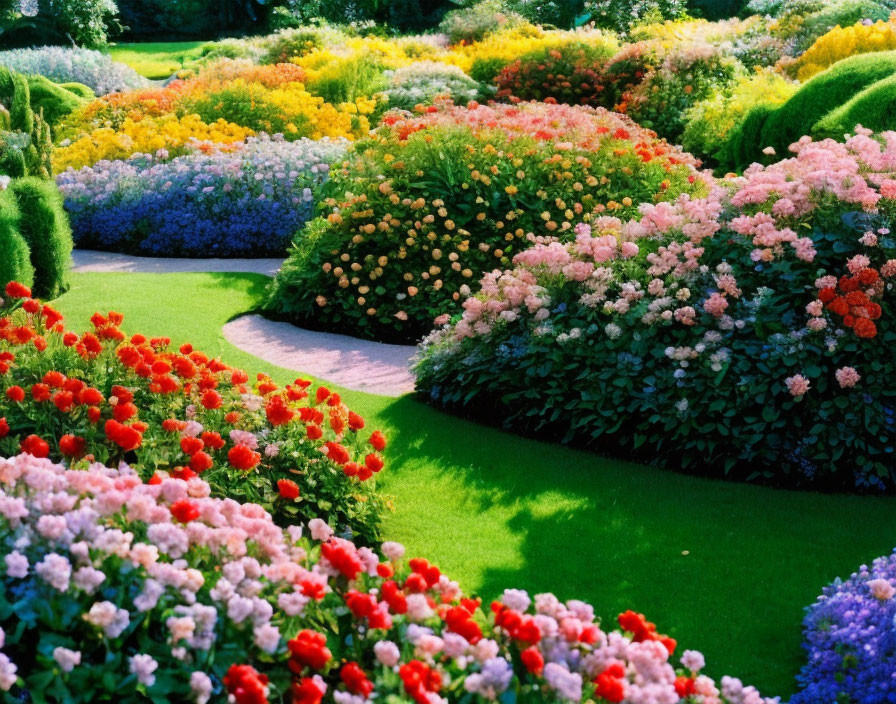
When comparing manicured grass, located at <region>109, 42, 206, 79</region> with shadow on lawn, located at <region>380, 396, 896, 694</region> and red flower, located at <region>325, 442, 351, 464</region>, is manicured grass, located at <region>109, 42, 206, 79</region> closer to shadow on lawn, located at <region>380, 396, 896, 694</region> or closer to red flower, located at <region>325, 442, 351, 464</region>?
shadow on lawn, located at <region>380, 396, 896, 694</region>

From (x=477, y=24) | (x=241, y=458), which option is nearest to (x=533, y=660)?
(x=241, y=458)

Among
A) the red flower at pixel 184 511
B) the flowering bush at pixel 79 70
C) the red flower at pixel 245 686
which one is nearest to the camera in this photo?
the red flower at pixel 245 686

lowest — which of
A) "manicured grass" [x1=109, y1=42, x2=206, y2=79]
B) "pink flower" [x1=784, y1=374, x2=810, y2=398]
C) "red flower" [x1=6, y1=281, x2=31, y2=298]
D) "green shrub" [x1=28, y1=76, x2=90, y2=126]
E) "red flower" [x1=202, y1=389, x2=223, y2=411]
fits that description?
"pink flower" [x1=784, y1=374, x2=810, y2=398]

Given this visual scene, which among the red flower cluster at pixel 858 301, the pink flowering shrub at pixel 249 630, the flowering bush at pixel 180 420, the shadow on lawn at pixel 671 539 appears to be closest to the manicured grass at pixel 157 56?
the flowering bush at pixel 180 420

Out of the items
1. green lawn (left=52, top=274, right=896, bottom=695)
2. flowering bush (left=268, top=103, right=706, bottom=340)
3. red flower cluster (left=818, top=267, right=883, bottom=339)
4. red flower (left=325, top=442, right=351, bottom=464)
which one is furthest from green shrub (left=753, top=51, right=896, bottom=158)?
red flower (left=325, top=442, right=351, bottom=464)

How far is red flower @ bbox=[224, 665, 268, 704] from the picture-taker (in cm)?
220

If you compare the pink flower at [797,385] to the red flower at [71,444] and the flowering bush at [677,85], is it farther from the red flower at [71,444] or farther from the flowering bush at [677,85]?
the flowering bush at [677,85]

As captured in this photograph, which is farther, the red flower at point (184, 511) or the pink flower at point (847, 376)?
the pink flower at point (847, 376)

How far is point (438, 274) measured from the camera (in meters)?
8.40

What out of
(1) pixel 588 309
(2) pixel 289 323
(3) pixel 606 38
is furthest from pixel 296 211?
(3) pixel 606 38

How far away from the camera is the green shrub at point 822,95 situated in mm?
10328

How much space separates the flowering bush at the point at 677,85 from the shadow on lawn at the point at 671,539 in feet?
36.4

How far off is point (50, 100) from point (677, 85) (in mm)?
11502

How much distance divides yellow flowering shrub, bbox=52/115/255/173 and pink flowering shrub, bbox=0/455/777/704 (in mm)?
11161
